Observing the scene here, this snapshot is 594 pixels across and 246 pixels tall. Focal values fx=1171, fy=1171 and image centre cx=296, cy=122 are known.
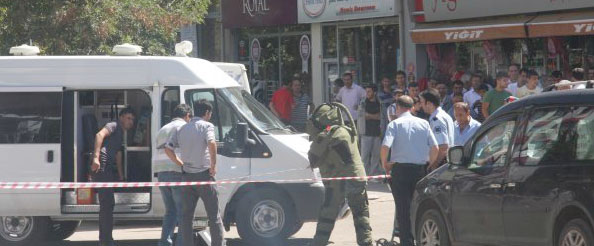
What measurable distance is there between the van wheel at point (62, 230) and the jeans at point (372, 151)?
249 inches

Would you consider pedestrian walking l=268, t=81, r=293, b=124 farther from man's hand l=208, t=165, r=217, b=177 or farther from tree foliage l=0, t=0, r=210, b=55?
man's hand l=208, t=165, r=217, b=177

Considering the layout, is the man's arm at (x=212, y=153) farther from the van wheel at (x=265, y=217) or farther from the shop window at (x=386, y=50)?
the shop window at (x=386, y=50)

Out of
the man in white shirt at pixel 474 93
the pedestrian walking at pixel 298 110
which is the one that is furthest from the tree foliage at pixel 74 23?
the man in white shirt at pixel 474 93

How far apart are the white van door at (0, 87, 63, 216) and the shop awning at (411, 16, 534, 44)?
9.25 m

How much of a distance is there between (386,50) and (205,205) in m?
13.1

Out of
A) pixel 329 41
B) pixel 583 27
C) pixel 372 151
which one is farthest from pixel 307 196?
pixel 329 41

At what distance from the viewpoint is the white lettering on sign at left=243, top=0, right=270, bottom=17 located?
26881 mm

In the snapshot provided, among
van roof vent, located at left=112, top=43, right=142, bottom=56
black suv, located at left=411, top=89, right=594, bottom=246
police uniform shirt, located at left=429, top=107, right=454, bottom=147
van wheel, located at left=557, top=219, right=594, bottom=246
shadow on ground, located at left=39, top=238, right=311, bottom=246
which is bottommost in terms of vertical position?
shadow on ground, located at left=39, top=238, right=311, bottom=246

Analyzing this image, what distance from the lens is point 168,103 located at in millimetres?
12789

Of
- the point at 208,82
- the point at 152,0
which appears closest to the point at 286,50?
the point at 152,0

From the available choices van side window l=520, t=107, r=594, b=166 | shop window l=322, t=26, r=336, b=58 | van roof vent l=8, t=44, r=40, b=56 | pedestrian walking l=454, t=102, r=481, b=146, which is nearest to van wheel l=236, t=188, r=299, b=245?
pedestrian walking l=454, t=102, r=481, b=146

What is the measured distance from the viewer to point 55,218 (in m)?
13.0

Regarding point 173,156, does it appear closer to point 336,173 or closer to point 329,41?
point 336,173

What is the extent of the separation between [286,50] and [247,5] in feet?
4.60
